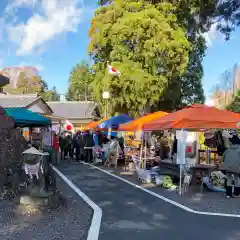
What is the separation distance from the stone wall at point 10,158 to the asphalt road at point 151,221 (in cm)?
207

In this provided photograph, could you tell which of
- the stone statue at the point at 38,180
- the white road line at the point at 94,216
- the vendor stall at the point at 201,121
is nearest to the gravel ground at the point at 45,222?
the white road line at the point at 94,216

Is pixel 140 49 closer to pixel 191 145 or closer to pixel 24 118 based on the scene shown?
pixel 24 118

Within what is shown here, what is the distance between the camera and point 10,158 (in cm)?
945

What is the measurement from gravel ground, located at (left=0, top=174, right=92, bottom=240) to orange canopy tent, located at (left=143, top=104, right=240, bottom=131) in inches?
144

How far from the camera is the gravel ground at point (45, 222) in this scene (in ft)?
19.6

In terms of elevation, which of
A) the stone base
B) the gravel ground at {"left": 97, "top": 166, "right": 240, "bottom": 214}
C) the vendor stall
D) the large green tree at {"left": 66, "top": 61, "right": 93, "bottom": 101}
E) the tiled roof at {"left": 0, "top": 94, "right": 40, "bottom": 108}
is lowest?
the gravel ground at {"left": 97, "top": 166, "right": 240, "bottom": 214}

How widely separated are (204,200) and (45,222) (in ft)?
14.6

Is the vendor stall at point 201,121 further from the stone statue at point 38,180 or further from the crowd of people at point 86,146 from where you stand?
the crowd of people at point 86,146

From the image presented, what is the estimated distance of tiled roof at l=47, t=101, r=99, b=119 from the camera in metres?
56.6

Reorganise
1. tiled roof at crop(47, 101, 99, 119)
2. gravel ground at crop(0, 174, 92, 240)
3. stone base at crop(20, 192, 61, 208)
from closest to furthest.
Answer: gravel ground at crop(0, 174, 92, 240)
stone base at crop(20, 192, 61, 208)
tiled roof at crop(47, 101, 99, 119)

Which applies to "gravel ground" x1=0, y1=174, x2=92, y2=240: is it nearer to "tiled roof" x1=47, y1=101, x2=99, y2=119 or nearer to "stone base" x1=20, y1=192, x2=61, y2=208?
"stone base" x1=20, y1=192, x2=61, y2=208

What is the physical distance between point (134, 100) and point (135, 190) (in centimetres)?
1463

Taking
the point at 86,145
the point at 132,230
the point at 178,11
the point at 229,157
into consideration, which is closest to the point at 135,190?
the point at 229,157

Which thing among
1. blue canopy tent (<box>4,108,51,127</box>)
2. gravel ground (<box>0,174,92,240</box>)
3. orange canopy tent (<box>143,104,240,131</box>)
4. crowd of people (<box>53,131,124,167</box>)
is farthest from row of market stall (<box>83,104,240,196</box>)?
blue canopy tent (<box>4,108,51,127</box>)
